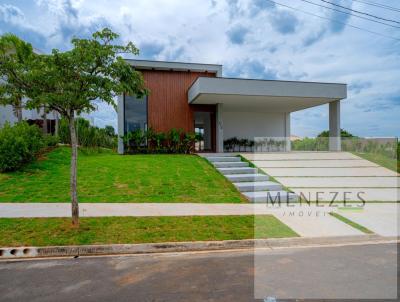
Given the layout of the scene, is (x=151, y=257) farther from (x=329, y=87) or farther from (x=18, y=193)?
(x=329, y=87)

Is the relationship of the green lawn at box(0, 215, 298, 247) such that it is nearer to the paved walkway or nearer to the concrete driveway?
the paved walkway

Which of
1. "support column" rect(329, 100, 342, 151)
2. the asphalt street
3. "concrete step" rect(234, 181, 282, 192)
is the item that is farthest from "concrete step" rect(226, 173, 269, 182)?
"support column" rect(329, 100, 342, 151)

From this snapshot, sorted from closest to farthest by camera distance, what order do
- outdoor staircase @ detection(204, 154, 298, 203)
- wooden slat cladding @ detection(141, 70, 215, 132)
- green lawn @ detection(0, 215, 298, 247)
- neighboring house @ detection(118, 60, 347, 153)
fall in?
green lawn @ detection(0, 215, 298, 247) → outdoor staircase @ detection(204, 154, 298, 203) → neighboring house @ detection(118, 60, 347, 153) → wooden slat cladding @ detection(141, 70, 215, 132)

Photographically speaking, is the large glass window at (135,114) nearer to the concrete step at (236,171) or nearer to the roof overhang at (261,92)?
the roof overhang at (261,92)

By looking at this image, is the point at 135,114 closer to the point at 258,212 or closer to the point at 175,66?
the point at 175,66

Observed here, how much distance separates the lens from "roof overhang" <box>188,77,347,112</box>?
48.2 ft

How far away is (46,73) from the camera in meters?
5.70

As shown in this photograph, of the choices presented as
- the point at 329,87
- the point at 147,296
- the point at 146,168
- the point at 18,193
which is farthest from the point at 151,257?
the point at 329,87

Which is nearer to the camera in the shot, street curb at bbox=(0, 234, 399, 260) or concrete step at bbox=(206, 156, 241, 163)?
street curb at bbox=(0, 234, 399, 260)

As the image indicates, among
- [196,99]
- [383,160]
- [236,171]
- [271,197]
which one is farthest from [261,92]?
[383,160]

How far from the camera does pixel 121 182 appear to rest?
10.5 metres

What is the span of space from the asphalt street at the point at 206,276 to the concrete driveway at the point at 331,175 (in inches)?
206

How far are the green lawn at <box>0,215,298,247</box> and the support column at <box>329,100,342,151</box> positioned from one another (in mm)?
12212

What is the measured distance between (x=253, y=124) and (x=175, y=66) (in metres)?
7.07
